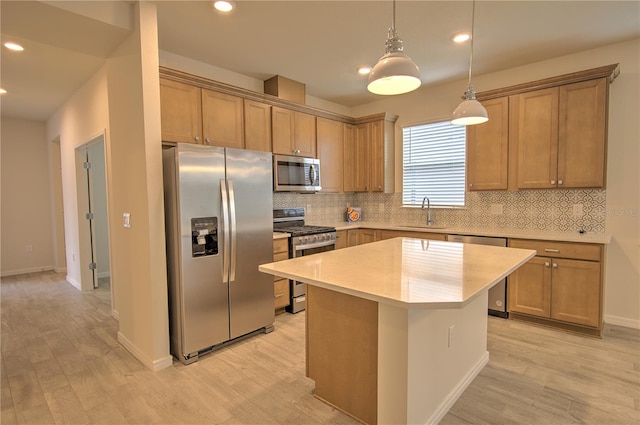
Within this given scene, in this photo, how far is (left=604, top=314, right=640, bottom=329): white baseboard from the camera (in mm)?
3201

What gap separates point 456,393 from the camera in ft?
6.87

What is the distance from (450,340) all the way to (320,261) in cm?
91

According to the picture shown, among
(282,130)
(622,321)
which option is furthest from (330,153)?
(622,321)

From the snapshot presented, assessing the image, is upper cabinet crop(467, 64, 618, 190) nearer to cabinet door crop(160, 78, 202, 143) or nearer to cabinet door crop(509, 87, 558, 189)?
cabinet door crop(509, 87, 558, 189)

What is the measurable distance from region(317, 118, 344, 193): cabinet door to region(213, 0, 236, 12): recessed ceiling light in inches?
79.3

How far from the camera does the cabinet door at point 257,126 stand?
11.5ft

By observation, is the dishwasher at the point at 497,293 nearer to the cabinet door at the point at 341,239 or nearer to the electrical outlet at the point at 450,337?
the cabinet door at the point at 341,239

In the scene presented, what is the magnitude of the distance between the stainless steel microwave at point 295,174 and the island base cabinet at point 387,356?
1.98 metres

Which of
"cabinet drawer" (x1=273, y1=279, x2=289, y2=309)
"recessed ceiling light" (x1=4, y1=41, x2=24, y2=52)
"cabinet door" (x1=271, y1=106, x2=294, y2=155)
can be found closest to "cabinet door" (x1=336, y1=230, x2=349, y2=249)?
"cabinet drawer" (x1=273, y1=279, x2=289, y2=309)

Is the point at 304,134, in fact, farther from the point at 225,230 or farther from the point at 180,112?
the point at 225,230

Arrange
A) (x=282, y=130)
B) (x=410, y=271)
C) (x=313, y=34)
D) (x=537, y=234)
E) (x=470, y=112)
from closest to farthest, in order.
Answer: (x=410, y=271) < (x=470, y=112) < (x=313, y=34) < (x=537, y=234) < (x=282, y=130)

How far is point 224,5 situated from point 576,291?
3897mm

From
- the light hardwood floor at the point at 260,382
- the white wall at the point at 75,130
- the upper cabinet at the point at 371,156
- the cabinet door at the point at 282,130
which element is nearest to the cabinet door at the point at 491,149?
the upper cabinet at the point at 371,156

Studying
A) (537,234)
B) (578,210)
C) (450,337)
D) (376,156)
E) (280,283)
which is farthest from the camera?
(376,156)
